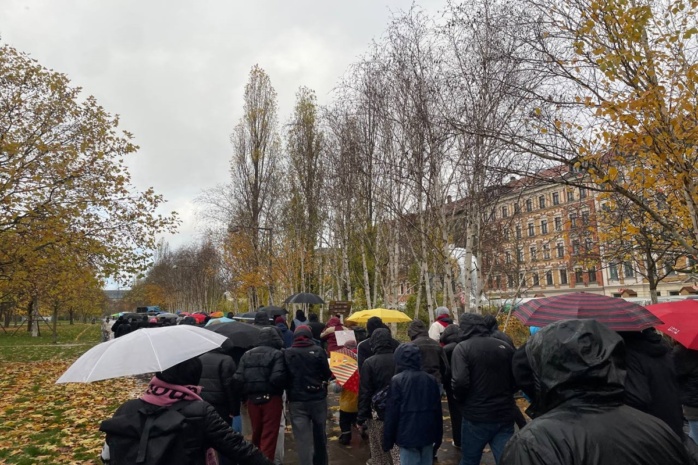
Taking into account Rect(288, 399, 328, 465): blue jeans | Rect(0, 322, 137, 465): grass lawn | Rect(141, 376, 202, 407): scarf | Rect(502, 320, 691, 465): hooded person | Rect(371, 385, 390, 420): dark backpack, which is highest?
Rect(502, 320, 691, 465): hooded person

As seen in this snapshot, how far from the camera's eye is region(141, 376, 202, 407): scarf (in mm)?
2629

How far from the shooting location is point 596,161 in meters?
6.47

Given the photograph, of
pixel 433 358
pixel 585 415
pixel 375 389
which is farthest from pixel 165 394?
pixel 433 358

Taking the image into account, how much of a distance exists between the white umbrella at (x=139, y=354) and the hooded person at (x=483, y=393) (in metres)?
2.53

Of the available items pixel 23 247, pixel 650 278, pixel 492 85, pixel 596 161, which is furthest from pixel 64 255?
pixel 650 278

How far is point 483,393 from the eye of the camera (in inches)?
175

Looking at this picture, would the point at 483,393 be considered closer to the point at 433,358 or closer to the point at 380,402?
the point at 380,402

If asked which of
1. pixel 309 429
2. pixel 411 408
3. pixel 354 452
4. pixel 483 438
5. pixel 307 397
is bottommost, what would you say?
pixel 354 452

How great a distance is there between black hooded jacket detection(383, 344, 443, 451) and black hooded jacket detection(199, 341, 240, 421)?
1.84 meters

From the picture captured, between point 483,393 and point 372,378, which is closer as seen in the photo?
point 483,393

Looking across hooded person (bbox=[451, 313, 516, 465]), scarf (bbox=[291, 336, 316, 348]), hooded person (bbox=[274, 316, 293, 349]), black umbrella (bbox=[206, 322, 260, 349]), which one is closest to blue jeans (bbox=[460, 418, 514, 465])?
hooded person (bbox=[451, 313, 516, 465])

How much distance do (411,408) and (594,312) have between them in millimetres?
1889

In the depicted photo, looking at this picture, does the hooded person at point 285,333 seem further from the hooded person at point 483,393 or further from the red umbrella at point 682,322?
the red umbrella at point 682,322

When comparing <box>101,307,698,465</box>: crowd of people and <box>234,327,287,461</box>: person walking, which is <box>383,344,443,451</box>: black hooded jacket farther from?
<box>234,327,287,461</box>: person walking
